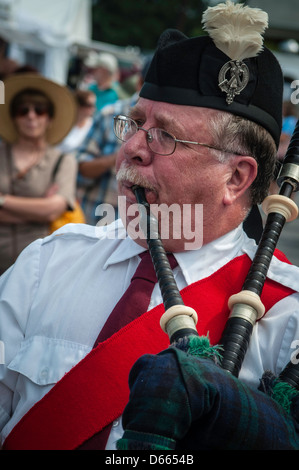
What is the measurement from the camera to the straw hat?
4.21 meters

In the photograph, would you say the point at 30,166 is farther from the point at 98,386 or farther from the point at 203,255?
the point at 98,386

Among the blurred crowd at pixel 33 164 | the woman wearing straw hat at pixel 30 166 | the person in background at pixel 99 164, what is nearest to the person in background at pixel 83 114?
the person in background at pixel 99 164

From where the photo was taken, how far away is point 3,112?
4.24 meters

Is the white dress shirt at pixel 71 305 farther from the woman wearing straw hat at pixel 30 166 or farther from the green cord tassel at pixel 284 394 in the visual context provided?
the woman wearing straw hat at pixel 30 166

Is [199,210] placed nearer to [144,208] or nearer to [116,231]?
[144,208]

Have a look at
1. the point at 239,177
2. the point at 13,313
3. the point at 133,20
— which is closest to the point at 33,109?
the point at 13,313

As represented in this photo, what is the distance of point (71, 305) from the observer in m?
1.98

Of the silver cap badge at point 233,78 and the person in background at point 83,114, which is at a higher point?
the silver cap badge at point 233,78

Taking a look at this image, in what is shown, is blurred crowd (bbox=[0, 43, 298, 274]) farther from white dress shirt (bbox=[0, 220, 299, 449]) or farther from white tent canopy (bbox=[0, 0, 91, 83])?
white tent canopy (bbox=[0, 0, 91, 83])

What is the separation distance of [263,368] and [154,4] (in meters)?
40.0

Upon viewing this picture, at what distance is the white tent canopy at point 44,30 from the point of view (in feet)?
36.9

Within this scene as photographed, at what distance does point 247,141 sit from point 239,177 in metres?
0.13

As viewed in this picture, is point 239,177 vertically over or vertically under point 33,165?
over

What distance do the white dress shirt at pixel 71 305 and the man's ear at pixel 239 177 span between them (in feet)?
0.48
